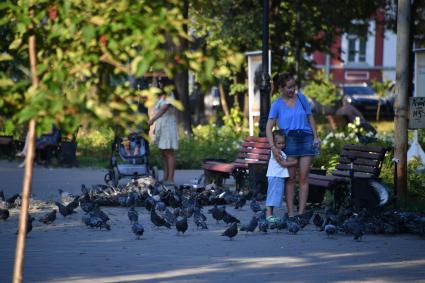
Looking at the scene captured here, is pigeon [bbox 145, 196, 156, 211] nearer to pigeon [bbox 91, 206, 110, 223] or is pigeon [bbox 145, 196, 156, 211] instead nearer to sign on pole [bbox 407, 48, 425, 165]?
pigeon [bbox 91, 206, 110, 223]

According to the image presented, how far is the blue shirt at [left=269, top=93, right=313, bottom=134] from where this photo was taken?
12.3 metres

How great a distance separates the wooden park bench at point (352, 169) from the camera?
13344 mm

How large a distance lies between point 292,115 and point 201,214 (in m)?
1.56

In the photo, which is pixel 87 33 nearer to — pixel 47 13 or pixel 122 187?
pixel 47 13

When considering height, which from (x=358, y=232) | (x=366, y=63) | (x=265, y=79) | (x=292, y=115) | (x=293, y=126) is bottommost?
(x=358, y=232)

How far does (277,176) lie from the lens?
12227 mm

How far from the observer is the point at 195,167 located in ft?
73.5

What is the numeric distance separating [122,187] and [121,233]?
3.47m

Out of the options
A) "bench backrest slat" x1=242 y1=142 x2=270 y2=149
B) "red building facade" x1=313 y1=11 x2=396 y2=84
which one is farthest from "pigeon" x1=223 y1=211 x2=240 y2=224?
"red building facade" x1=313 y1=11 x2=396 y2=84

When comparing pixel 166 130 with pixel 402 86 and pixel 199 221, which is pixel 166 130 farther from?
pixel 199 221

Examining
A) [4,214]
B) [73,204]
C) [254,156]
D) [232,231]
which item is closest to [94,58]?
[232,231]

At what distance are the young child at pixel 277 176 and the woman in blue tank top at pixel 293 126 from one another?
8 cm

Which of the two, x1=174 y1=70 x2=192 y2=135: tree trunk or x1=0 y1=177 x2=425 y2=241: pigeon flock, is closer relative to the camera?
x1=0 y1=177 x2=425 y2=241: pigeon flock

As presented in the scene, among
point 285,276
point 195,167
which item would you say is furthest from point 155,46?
point 195,167
